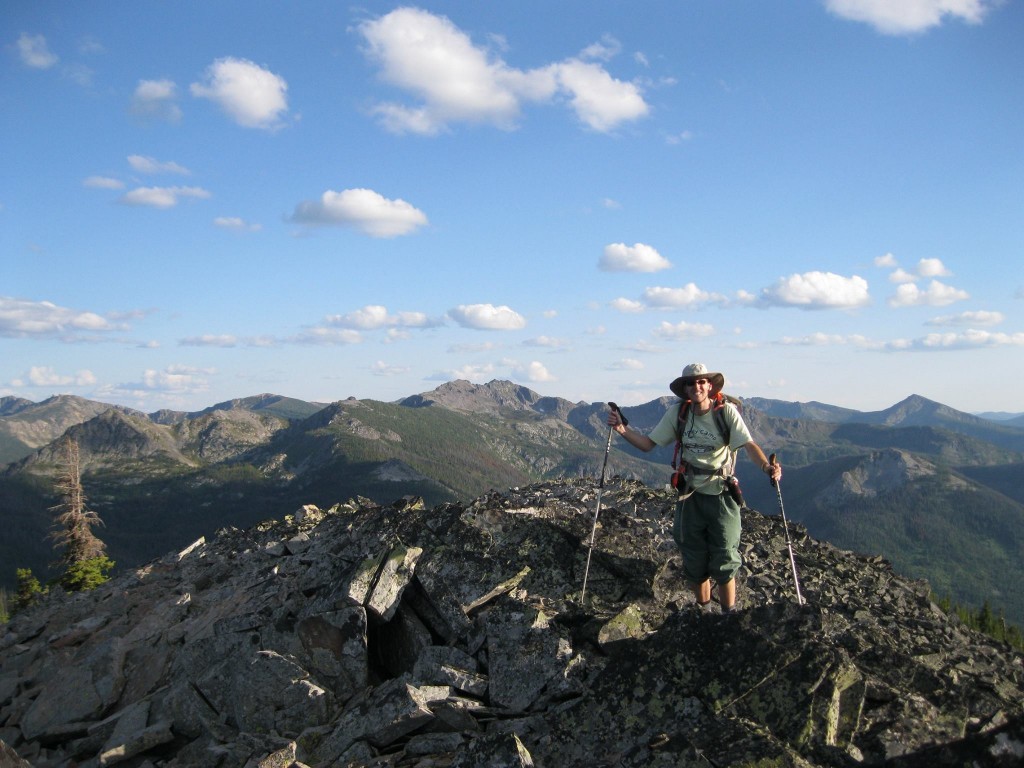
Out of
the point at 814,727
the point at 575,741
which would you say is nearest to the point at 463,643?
the point at 575,741

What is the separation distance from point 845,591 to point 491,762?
1026 centimetres

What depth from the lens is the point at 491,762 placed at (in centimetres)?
762

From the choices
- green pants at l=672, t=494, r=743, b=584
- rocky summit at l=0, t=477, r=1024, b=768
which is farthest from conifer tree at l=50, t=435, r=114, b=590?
green pants at l=672, t=494, r=743, b=584

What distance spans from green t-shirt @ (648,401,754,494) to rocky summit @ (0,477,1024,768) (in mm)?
2416

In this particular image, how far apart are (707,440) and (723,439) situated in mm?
250

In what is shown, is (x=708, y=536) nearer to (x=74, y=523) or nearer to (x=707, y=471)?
(x=707, y=471)

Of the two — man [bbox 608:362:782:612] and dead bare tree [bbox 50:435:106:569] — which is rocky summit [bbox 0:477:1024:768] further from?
dead bare tree [bbox 50:435:106:569]

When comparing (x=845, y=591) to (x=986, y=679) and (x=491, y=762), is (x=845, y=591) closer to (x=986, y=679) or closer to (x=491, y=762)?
(x=986, y=679)

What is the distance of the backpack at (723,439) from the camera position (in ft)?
36.8

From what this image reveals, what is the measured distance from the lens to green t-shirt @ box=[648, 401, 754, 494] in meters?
11.1

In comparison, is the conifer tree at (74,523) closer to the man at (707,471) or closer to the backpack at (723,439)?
the man at (707,471)

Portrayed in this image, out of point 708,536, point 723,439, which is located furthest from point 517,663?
point 723,439

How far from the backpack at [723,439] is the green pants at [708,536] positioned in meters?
0.25

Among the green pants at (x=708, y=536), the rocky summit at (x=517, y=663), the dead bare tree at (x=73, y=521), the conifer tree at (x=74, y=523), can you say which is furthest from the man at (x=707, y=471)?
the dead bare tree at (x=73, y=521)
